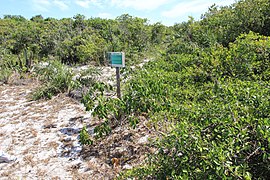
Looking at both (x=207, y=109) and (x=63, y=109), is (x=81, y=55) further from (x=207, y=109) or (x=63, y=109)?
(x=207, y=109)

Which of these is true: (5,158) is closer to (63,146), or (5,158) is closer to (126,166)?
(63,146)

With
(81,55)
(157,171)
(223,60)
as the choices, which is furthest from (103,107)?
(81,55)

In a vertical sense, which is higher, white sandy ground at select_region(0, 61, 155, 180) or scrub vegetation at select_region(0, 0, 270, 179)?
scrub vegetation at select_region(0, 0, 270, 179)

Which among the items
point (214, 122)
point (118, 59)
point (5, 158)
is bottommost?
point (5, 158)

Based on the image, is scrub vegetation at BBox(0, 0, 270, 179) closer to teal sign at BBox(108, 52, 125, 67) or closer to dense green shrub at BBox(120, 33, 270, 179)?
dense green shrub at BBox(120, 33, 270, 179)

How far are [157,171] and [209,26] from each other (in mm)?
4587

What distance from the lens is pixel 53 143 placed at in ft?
10.8

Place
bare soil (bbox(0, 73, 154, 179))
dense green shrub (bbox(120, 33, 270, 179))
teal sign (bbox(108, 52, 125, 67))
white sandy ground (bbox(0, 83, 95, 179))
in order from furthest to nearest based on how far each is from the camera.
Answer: teal sign (bbox(108, 52, 125, 67)), white sandy ground (bbox(0, 83, 95, 179)), bare soil (bbox(0, 73, 154, 179)), dense green shrub (bbox(120, 33, 270, 179))

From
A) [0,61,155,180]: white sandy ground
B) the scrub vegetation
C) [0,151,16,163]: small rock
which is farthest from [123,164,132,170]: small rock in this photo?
[0,151,16,163]: small rock

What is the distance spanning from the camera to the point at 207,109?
179 cm

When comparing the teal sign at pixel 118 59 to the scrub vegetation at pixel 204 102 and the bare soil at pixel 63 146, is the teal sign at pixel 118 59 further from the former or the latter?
the bare soil at pixel 63 146

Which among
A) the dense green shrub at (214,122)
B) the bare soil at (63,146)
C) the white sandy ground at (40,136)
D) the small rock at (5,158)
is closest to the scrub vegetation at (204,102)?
the dense green shrub at (214,122)

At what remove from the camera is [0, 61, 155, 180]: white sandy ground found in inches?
104

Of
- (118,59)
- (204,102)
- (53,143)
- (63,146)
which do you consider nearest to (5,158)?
(53,143)
